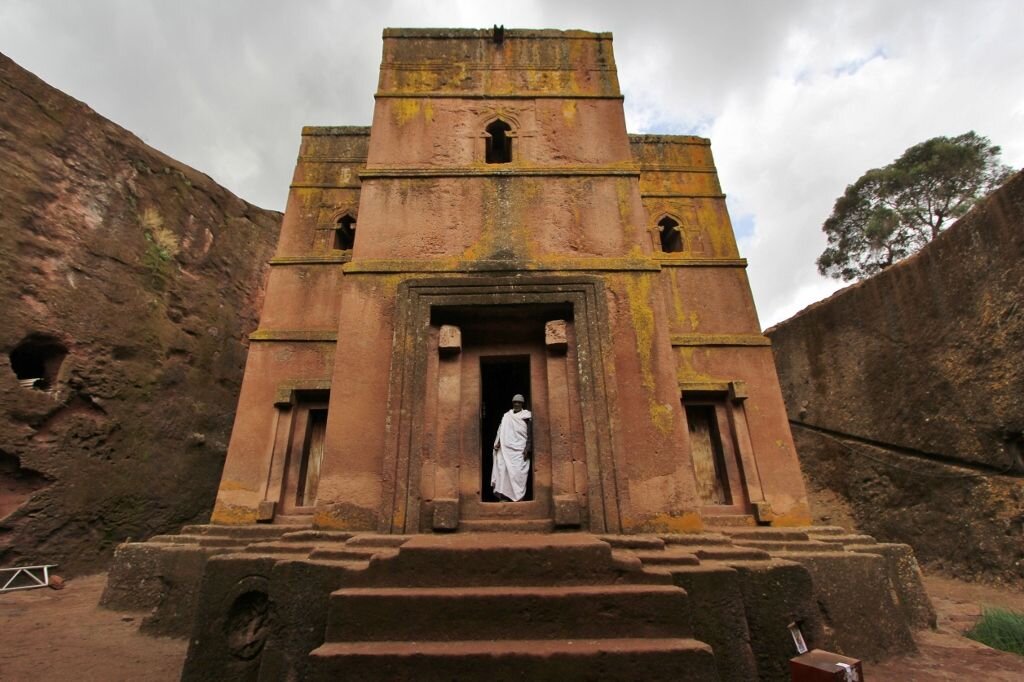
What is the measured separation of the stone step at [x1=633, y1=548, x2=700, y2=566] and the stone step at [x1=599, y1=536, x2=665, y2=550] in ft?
0.56

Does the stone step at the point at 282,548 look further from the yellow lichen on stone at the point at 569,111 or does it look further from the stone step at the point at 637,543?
the yellow lichen on stone at the point at 569,111

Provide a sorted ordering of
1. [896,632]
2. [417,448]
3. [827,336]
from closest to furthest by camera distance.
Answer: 1. [417,448]
2. [896,632]
3. [827,336]

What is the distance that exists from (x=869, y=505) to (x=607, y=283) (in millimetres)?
10438

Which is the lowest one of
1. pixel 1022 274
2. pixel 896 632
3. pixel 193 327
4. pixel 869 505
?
pixel 896 632

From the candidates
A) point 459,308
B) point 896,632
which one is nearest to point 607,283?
point 459,308

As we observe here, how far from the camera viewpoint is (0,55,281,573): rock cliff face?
28.7 ft

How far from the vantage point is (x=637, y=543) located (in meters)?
4.36

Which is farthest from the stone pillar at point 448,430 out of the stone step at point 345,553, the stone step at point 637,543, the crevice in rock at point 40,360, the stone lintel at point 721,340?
the crevice in rock at point 40,360

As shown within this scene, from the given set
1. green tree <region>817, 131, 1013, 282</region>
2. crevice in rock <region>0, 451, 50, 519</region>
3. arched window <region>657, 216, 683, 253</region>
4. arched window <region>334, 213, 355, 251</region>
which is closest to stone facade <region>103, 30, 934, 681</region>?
arched window <region>334, 213, 355, 251</region>

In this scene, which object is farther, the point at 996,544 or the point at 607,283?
the point at 996,544

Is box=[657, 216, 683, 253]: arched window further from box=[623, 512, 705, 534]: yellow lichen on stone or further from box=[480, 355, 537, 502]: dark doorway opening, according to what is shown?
box=[623, 512, 705, 534]: yellow lichen on stone

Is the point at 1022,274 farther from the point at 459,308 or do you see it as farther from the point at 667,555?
the point at 459,308

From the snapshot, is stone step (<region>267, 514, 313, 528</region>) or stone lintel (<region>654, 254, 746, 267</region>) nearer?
stone step (<region>267, 514, 313, 528</region>)

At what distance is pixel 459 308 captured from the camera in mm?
5598
